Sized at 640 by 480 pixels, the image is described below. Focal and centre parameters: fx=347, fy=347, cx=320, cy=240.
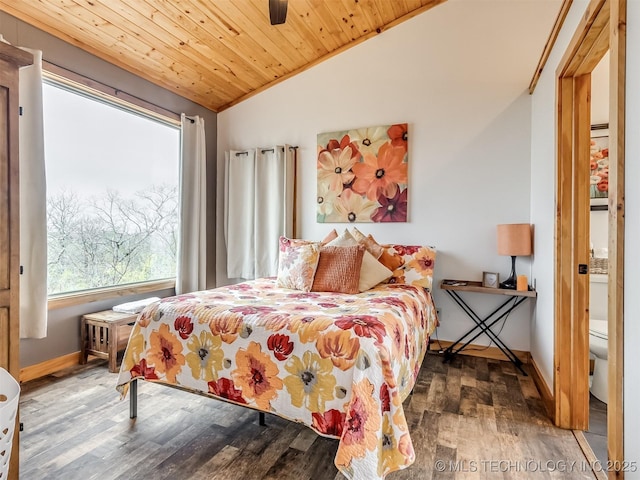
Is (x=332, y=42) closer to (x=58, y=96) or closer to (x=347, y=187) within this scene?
(x=347, y=187)

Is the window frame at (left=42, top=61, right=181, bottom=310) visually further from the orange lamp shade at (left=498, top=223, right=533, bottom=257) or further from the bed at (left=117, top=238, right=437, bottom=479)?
the orange lamp shade at (left=498, top=223, right=533, bottom=257)

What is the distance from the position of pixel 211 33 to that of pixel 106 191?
5.45 feet

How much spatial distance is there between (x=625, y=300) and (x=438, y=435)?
1.19m

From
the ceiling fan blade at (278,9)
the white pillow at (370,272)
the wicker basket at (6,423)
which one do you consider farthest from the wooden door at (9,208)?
the white pillow at (370,272)

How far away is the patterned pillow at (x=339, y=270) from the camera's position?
8.50 feet

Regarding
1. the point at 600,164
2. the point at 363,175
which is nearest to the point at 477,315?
the point at 600,164

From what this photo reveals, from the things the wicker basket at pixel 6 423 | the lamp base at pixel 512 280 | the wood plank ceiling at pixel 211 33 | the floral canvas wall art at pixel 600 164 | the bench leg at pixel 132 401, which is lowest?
the bench leg at pixel 132 401

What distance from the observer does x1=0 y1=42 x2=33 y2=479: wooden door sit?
1274 mm

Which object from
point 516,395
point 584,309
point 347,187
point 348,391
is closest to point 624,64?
point 584,309

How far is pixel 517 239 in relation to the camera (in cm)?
276

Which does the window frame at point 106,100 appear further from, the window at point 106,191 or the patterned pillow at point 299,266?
the patterned pillow at point 299,266

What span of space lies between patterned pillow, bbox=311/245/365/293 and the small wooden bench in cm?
161

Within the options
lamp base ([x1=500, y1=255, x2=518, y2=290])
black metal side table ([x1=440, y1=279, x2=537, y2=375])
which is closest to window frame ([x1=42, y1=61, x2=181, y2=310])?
black metal side table ([x1=440, y1=279, x2=537, y2=375])

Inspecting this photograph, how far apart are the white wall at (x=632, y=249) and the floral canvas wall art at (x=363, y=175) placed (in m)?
2.21
